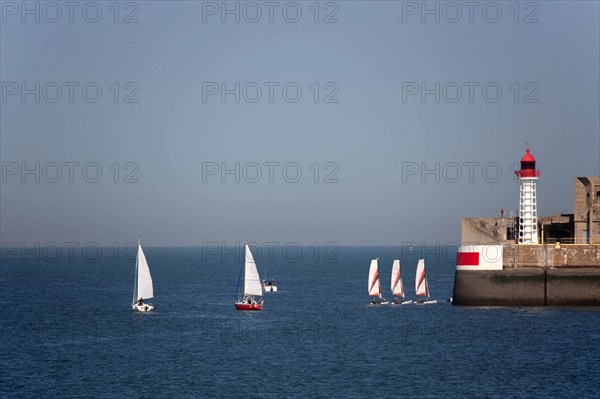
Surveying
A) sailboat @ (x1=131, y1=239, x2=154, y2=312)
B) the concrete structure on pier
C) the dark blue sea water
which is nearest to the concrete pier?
the concrete structure on pier

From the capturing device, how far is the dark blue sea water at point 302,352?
2079 inches

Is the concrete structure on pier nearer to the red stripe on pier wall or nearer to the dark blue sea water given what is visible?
Result: the red stripe on pier wall

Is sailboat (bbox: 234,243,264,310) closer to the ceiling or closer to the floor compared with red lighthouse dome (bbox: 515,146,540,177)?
closer to the floor

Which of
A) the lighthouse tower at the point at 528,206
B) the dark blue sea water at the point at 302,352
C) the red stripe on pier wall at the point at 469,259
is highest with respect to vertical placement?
the lighthouse tower at the point at 528,206

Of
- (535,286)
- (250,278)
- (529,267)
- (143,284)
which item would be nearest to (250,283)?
(250,278)

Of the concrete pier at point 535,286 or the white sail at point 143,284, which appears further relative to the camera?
the white sail at point 143,284

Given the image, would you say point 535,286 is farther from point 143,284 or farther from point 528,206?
point 143,284

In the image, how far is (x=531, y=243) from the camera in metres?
86.9

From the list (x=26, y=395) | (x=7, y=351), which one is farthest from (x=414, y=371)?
(x=7, y=351)

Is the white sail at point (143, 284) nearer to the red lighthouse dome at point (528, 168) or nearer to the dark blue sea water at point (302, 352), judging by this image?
the dark blue sea water at point (302, 352)

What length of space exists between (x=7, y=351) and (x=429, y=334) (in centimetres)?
2965

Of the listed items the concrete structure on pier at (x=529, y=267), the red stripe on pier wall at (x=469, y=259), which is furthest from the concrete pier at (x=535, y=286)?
the red stripe on pier wall at (x=469, y=259)

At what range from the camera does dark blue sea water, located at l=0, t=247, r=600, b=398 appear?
173 feet

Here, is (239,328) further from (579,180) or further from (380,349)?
(579,180)
